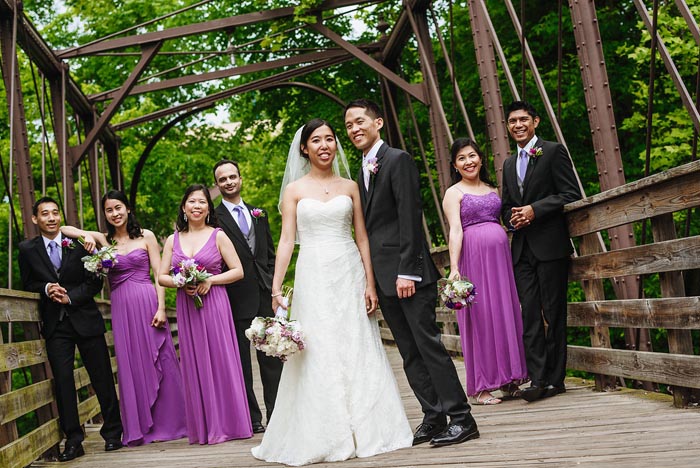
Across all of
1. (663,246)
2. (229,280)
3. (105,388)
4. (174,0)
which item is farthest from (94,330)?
(174,0)

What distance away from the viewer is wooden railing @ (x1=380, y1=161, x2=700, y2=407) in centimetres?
448

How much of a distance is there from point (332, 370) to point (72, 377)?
2.10 m

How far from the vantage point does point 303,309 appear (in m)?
4.82

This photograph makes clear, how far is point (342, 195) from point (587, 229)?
173 cm

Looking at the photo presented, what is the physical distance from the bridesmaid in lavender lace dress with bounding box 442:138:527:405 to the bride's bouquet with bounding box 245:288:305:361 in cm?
175

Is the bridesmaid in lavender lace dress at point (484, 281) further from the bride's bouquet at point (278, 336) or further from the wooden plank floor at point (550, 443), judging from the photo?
the bride's bouquet at point (278, 336)

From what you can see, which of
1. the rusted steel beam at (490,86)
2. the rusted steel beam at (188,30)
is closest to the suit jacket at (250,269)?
the rusted steel beam at (490,86)

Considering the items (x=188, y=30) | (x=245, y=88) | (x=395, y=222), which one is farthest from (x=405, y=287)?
(x=245, y=88)

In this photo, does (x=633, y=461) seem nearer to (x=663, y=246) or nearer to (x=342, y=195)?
(x=663, y=246)

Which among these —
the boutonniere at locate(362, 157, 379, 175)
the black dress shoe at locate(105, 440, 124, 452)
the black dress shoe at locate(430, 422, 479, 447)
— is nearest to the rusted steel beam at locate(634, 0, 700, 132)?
the boutonniere at locate(362, 157, 379, 175)

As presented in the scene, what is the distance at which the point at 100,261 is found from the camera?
19.8 feet

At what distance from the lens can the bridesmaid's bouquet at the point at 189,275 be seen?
19.3ft

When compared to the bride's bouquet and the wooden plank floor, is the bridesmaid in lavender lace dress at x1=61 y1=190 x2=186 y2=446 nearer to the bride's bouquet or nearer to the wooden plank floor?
the wooden plank floor

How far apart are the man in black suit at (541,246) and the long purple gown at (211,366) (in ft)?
6.17
